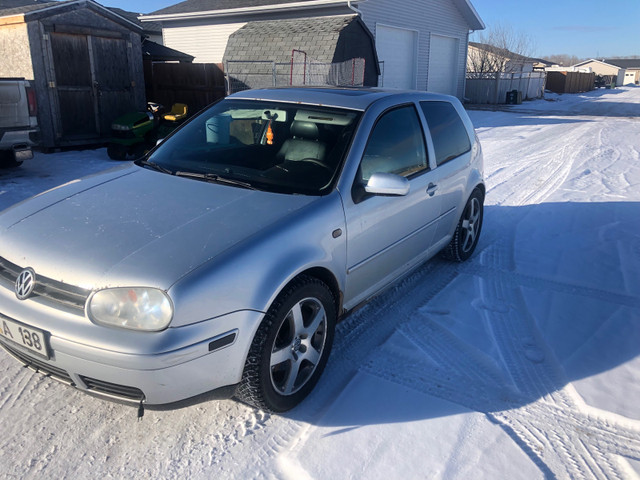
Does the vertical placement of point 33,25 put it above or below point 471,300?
above

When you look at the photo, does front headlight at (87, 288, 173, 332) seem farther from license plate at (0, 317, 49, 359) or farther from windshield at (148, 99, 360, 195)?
windshield at (148, 99, 360, 195)

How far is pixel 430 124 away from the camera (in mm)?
4516

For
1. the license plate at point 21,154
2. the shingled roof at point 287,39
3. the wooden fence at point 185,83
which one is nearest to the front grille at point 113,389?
the license plate at point 21,154

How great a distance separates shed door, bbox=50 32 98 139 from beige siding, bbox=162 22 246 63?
1029cm

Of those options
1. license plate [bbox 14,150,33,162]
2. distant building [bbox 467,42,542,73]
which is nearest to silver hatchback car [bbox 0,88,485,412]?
license plate [bbox 14,150,33,162]

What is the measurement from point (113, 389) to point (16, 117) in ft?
23.5

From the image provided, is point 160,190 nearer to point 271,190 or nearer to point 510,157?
point 271,190

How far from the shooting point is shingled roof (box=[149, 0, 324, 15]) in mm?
19714

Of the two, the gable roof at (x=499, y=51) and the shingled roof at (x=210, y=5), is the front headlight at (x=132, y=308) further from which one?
the gable roof at (x=499, y=51)

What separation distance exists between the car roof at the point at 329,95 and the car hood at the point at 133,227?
3.34 feet

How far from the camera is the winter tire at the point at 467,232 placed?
5.21 metres

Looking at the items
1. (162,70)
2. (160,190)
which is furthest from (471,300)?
(162,70)

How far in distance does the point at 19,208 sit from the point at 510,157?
35.0ft

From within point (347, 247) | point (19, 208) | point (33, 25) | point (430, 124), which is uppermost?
point (33, 25)
